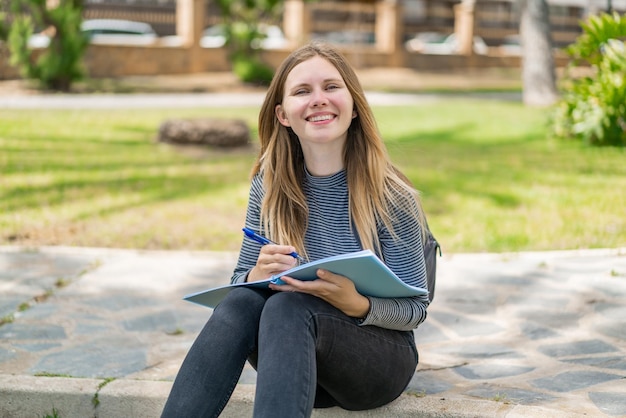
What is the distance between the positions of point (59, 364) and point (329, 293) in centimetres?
155

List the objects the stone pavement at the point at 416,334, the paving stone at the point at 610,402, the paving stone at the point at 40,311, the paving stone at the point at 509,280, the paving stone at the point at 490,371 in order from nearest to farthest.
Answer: the paving stone at the point at 610,402, the stone pavement at the point at 416,334, the paving stone at the point at 490,371, the paving stone at the point at 40,311, the paving stone at the point at 509,280

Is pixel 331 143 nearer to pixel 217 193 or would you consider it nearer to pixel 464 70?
pixel 217 193

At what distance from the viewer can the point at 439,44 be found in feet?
104

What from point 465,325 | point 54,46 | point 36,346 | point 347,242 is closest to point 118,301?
point 36,346

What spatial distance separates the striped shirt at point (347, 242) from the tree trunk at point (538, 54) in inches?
479

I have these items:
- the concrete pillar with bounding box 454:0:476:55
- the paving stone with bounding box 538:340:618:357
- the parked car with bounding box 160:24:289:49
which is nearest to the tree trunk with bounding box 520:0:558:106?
the parked car with bounding box 160:24:289:49

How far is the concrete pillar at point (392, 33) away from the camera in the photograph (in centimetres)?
2784

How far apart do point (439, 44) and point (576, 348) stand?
94.4 feet

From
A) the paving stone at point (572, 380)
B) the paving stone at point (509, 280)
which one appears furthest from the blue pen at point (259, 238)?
the paving stone at point (509, 280)

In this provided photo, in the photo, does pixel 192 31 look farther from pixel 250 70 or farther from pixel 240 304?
pixel 240 304

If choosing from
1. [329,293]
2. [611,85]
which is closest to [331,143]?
[329,293]

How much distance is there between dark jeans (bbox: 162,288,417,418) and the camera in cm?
260

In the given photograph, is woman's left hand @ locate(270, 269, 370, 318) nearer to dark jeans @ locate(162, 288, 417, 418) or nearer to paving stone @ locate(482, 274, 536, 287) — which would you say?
dark jeans @ locate(162, 288, 417, 418)

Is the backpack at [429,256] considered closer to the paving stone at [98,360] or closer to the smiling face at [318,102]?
the smiling face at [318,102]
